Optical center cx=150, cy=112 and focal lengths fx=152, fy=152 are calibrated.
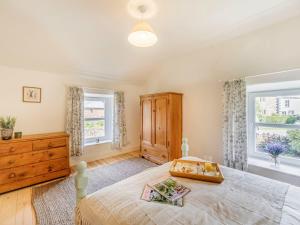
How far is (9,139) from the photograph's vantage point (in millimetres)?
2398

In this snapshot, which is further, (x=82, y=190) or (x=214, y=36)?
(x=214, y=36)

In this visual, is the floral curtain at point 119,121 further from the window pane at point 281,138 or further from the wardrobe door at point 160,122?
the window pane at point 281,138

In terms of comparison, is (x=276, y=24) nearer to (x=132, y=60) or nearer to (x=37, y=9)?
(x=132, y=60)

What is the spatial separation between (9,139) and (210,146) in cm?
354

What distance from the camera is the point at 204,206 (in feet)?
3.66

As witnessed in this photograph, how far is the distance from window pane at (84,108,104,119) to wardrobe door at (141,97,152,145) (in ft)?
3.72

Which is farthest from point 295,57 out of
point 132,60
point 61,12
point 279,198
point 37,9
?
point 37,9

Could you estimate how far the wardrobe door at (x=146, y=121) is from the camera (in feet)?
12.4

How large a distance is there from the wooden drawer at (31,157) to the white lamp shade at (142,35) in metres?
2.39

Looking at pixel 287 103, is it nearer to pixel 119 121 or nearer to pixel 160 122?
pixel 160 122

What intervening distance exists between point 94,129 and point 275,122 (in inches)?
152

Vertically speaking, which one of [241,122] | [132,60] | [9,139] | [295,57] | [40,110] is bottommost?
[9,139]

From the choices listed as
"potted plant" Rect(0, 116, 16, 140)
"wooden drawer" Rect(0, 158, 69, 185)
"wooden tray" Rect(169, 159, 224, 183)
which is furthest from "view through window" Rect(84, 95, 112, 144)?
"wooden tray" Rect(169, 159, 224, 183)

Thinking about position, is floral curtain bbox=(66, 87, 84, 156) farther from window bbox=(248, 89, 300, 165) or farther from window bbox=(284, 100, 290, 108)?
window bbox=(284, 100, 290, 108)
